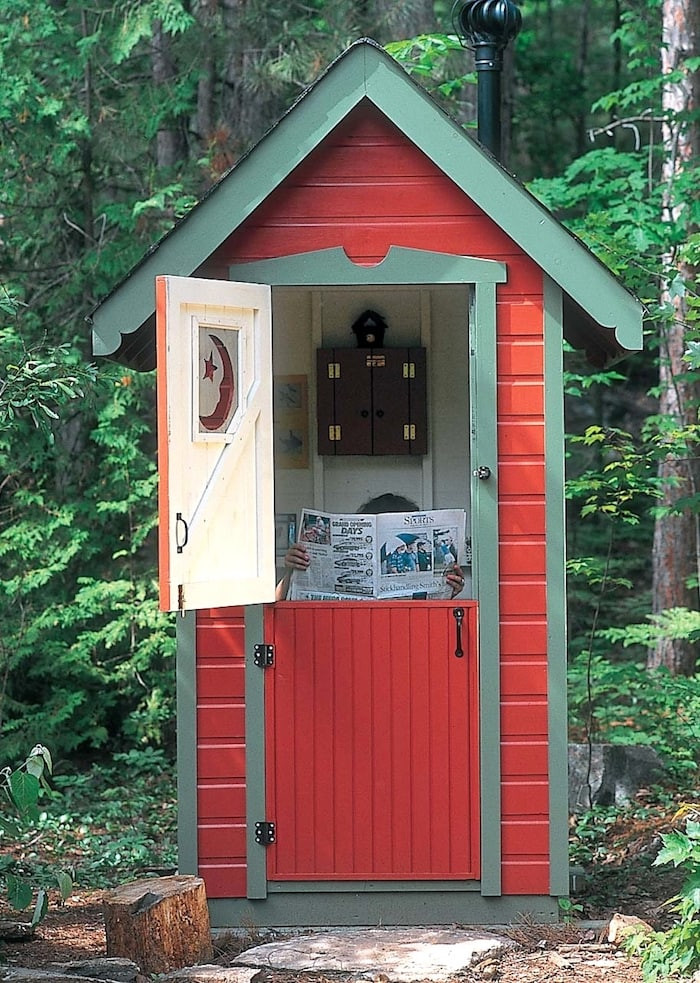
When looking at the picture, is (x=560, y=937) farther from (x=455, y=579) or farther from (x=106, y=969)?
(x=106, y=969)

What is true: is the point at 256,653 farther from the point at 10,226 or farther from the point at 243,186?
the point at 10,226

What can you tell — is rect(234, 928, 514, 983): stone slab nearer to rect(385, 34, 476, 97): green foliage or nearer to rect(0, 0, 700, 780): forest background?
rect(0, 0, 700, 780): forest background

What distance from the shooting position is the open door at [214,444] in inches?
173

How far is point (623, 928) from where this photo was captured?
4.62 metres

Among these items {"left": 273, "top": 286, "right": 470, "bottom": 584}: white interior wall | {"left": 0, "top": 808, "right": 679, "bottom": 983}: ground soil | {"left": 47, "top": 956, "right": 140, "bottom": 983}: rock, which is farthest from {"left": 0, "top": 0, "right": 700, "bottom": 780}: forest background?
{"left": 47, "top": 956, "right": 140, "bottom": 983}: rock

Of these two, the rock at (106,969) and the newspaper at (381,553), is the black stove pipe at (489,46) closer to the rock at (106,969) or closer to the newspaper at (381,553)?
the newspaper at (381,553)

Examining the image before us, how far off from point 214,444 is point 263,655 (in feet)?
2.96

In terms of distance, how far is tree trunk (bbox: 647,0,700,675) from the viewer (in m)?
9.23

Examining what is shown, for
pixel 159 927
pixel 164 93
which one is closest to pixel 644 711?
pixel 159 927

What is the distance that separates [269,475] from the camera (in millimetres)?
4773

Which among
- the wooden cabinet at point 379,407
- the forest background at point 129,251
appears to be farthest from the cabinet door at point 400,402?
the forest background at point 129,251

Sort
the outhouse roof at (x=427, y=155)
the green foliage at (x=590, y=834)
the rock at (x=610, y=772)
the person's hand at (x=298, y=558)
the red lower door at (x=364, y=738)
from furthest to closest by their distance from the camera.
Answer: the rock at (x=610, y=772) < the green foliage at (x=590, y=834) < the person's hand at (x=298, y=558) < the red lower door at (x=364, y=738) < the outhouse roof at (x=427, y=155)

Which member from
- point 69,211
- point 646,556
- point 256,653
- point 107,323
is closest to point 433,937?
Answer: point 256,653

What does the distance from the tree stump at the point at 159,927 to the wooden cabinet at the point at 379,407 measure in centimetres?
260
